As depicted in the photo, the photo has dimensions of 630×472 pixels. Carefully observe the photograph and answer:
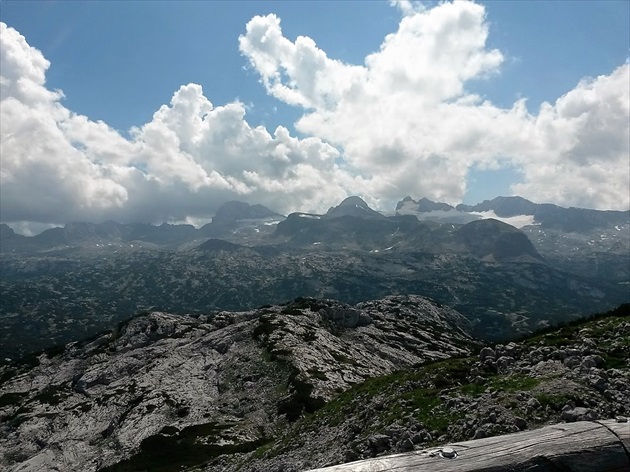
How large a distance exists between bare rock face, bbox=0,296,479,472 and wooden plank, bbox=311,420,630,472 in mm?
54107

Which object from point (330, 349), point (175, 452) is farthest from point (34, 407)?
point (330, 349)

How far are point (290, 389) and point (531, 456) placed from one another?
79446 mm

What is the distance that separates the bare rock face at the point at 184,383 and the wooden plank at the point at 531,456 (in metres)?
54.1

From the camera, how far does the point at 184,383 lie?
95.1 m

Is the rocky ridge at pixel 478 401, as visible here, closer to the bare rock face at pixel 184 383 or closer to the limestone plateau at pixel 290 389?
the limestone plateau at pixel 290 389

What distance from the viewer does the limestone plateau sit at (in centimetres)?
2291

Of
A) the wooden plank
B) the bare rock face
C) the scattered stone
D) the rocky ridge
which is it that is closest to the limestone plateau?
the rocky ridge

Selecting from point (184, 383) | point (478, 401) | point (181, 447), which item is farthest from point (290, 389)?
point (478, 401)

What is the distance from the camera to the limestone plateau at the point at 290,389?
2291 centimetres

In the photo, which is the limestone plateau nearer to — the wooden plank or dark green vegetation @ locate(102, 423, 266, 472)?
dark green vegetation @ locate(102, 423, 266, 472)

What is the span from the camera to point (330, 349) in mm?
110125

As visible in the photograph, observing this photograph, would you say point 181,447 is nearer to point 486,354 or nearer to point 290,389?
point 290,389

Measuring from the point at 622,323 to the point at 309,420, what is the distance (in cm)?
2577

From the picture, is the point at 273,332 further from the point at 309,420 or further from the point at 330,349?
the point at 309,420
